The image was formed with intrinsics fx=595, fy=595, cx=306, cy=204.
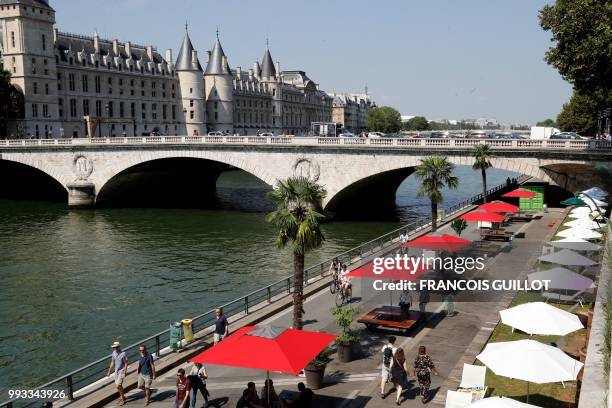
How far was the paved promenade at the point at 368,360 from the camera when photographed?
56.3 feet

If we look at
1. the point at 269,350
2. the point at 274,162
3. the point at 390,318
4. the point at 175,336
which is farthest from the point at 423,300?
the point at 274,162

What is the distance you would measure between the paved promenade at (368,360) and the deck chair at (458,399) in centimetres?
125

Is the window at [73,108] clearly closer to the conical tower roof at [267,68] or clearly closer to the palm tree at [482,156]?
the conical tower roof at [267,68]

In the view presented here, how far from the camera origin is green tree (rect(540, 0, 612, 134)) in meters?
38.7

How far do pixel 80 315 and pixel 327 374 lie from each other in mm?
17389

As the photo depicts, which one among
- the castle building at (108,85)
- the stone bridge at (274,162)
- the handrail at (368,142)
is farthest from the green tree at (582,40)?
the castle building at (108,85)

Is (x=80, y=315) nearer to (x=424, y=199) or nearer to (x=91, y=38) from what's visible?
(x=424, y=199)

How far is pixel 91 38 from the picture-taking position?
127 m

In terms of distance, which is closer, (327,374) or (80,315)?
(327,374)

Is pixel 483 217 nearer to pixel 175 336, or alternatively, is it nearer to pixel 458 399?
pixel 175 336

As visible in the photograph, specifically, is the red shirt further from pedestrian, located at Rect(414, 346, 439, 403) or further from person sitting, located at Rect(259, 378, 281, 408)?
pedestrian, located at Rect(414, 346, 439, 403)

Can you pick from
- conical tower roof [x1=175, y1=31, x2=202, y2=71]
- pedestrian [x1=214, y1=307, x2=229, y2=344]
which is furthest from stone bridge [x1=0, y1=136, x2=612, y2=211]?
conical tower roof [x1=175, y1=31, x2=202, y2=71]

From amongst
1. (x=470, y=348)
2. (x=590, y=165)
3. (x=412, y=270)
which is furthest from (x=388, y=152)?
(x=470, y=348)

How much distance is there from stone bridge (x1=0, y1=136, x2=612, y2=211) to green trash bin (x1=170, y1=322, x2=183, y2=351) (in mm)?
38220
